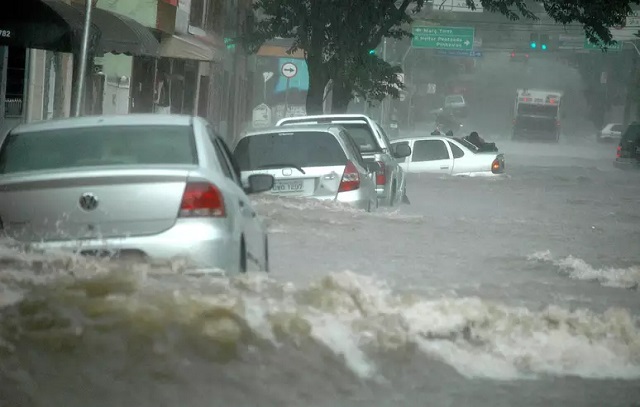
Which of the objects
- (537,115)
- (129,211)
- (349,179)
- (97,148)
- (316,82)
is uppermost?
(97,148)

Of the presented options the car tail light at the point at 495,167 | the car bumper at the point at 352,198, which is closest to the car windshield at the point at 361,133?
the car bumper at the point at 352,198

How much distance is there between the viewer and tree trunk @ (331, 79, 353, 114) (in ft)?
123

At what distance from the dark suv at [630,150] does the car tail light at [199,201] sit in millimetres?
36283

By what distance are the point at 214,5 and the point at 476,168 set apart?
13161 millimetres

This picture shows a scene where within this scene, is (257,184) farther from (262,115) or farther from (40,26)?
(262,115)

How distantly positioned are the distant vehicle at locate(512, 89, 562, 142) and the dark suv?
31648 mm

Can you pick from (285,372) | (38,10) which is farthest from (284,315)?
(38,10)

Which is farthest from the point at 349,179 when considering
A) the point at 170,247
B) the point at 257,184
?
the point at 170,247

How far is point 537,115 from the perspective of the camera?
76.2 m

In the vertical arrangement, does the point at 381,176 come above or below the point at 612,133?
above

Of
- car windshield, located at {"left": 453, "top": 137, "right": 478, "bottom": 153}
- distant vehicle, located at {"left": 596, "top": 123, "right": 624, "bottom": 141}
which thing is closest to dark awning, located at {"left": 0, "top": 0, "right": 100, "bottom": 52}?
car windshield, located at {"left": 453, "top": 137, "right": 478, "bottom": 153}

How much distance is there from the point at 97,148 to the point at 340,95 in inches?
1159

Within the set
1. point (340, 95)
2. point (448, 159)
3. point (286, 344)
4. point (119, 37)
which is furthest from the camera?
point (340, 95)

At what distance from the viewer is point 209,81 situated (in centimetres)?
4362
